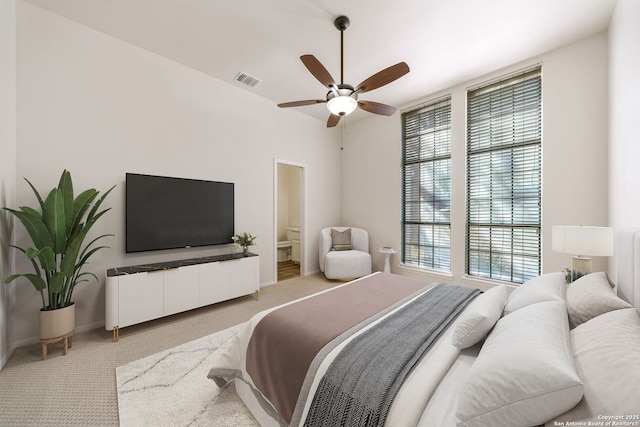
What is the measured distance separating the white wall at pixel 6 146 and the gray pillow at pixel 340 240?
159 inches

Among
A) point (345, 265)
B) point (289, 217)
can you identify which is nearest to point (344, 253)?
point (345, 265)

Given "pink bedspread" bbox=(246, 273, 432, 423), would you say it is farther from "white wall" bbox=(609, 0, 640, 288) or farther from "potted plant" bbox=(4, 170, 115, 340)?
"potted plant" bbox=(4, 170, 115, 340)

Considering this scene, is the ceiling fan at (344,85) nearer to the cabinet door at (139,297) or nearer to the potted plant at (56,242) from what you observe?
the potted plant at (56,242)

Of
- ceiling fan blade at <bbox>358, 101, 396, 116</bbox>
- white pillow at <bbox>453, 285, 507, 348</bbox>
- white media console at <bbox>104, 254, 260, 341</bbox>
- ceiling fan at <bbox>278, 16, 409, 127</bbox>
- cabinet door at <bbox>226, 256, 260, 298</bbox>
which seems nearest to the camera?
white pillow at <bbox>453, 285, 507, 348</bbox>

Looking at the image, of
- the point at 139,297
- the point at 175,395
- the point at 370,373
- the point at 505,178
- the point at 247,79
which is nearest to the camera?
the point at 370,373

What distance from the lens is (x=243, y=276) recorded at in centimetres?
338

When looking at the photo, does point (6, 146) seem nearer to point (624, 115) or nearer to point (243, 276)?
point (243, 276)

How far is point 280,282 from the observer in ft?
14.5

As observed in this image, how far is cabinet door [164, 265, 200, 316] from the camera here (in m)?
2.72

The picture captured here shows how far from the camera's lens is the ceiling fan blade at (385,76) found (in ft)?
6.79

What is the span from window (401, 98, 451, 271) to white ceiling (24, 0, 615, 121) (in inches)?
32.9

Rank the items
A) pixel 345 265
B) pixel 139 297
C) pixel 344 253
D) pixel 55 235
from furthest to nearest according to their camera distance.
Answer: pixel 344 253, pixel 345 265, pixel 139 297, pixel 55 235

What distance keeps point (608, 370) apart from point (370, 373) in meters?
0.73

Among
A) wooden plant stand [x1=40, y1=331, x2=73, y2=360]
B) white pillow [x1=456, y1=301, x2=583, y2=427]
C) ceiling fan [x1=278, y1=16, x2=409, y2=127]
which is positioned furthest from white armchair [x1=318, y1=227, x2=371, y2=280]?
white pillow [x1=456, y1=301, x2=583, y2=427]
